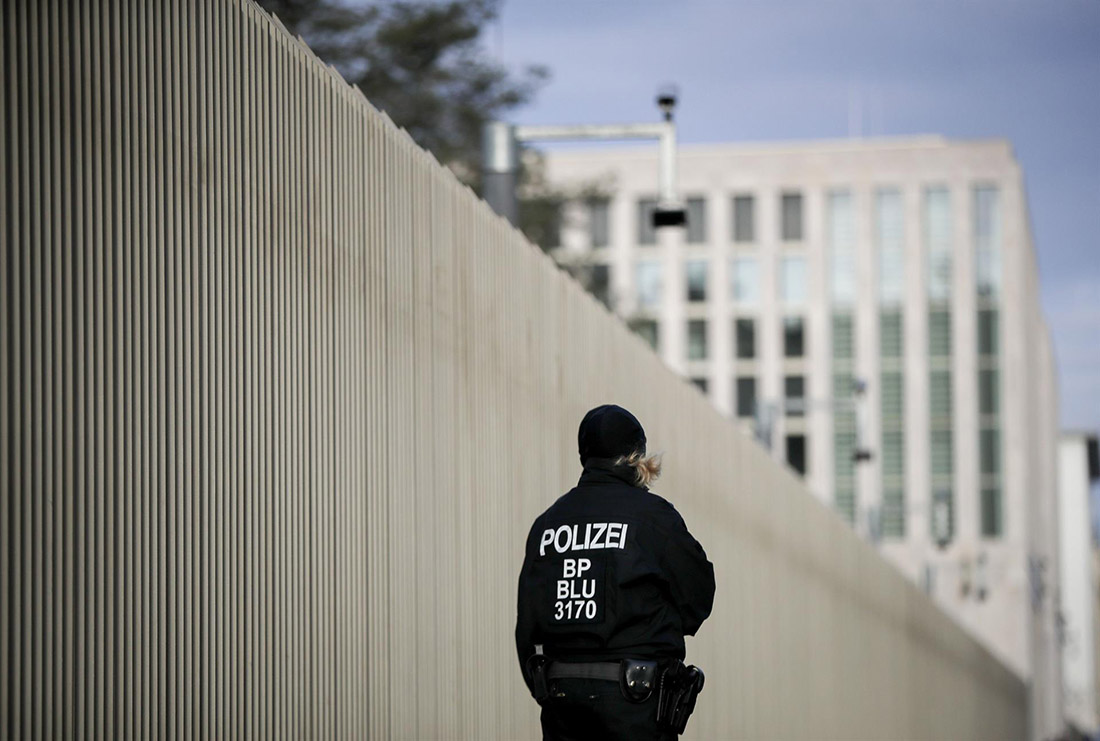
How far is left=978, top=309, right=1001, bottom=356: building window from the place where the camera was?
69438 mm

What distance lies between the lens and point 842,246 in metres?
71.2

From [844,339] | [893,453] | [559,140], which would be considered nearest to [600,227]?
[844,339]

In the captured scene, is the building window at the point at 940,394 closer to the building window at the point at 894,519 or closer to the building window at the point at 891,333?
the building window at the point at 891,333

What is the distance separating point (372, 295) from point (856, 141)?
217 ft

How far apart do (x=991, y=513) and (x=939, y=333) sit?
6.97 metres

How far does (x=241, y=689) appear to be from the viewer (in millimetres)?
5219

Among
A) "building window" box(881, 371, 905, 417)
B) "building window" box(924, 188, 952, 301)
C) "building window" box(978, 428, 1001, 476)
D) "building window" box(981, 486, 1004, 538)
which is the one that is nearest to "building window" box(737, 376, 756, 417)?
"building window" box(881, 371, 905, 417)

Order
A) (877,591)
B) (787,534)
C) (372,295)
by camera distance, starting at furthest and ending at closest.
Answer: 1. (877,591)
2. (787,534)
3. (372,295)

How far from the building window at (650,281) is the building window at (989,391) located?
12810 mm

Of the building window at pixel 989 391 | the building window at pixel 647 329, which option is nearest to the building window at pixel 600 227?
the building window at pixel 647 329

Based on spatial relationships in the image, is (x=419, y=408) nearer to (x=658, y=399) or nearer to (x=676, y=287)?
(x=658, y=399)

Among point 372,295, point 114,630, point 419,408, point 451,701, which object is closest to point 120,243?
point 114,630

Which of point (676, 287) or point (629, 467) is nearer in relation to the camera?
point (629, 467)

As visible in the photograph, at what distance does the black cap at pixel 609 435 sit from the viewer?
17.9ft
